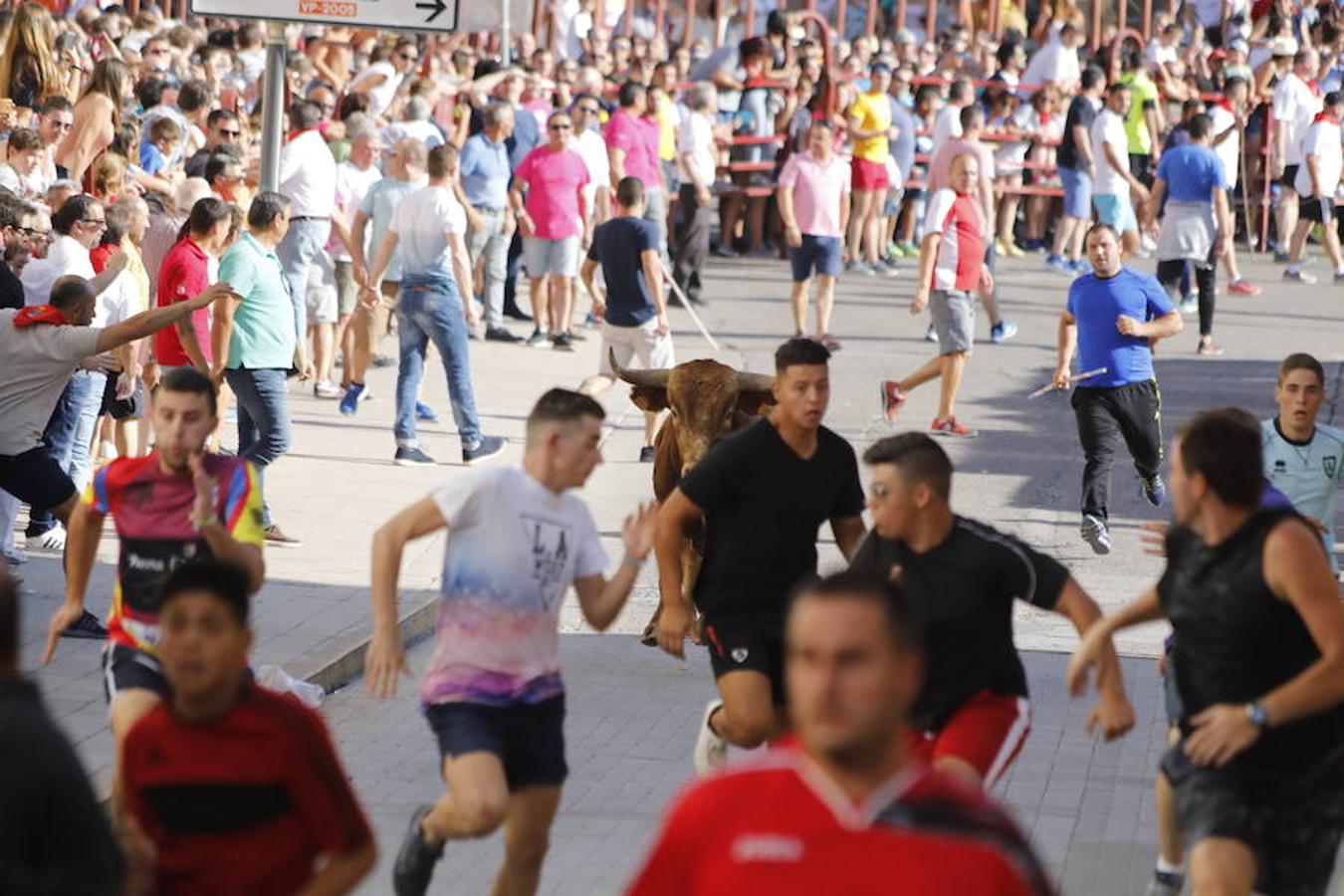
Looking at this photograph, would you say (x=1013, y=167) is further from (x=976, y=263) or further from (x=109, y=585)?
(x=109, y=585)

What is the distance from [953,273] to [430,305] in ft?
13.6

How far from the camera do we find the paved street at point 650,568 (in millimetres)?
8914

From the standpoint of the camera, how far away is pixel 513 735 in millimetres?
6762

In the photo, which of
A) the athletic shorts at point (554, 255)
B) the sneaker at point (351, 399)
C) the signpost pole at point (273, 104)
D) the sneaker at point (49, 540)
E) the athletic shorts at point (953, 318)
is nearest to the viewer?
the sneaker at point (49, 540)

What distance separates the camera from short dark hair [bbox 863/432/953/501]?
22.6 feet

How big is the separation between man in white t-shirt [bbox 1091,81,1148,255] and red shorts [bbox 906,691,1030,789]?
1879 centimetres

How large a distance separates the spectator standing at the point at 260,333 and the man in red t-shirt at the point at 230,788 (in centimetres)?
779

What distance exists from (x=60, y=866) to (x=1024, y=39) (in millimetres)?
30185

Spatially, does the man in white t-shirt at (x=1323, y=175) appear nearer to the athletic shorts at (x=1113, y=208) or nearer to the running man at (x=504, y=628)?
the athletic shorts at (x=1113, y=208)

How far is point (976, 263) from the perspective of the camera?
58.6 feet

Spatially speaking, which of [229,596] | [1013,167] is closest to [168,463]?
[229,596]

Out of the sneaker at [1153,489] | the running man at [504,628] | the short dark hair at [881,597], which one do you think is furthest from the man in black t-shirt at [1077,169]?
the short dark hair at [881,597]

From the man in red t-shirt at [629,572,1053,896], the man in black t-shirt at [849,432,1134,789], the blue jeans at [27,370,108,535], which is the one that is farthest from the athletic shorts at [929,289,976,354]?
the man in red t-shirt at [629,572,1053,896]

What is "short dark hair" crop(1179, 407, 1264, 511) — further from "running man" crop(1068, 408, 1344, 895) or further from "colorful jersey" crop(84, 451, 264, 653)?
"colorful jersey" crop(84, 451, 264, 653)
